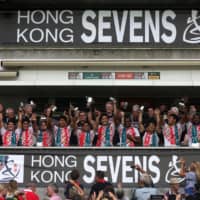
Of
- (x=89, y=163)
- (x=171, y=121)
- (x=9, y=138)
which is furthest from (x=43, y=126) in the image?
(x=171, y=121)

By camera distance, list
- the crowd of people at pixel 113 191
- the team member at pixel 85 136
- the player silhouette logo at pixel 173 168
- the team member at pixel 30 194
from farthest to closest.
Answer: the team member at pixel 85 136, the player silhouette logo at pixel 173 168, the team member at pixel 30 194, the crowd of people at pixel 113 191

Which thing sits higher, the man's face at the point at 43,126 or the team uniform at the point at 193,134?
the man's face at the point at 43,126

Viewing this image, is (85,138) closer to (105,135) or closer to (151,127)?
(105,135)

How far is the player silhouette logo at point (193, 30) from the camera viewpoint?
774 inches

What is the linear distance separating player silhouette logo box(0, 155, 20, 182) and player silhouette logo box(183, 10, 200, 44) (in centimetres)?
628

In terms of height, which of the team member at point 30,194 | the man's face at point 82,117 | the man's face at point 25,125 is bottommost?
the team member at point 30,194

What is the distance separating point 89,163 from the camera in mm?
16453

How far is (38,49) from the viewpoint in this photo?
1950 cm

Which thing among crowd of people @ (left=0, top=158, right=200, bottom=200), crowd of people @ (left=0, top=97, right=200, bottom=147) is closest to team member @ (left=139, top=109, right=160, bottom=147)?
crowd of people @ (left=0, top=97, right=200, bottom=147)

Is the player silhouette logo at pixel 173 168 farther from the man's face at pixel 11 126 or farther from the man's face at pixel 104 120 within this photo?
the man's face at pixel 11 126

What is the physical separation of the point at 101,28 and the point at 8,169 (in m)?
5.41

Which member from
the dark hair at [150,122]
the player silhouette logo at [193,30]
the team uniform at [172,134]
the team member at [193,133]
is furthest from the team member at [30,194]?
the player silhouette logo at [193,30]

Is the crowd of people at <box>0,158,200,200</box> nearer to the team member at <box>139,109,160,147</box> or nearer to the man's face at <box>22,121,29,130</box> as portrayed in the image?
the team member at <box>139,109,160,147</box>

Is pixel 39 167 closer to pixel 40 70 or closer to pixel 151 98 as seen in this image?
pixel 40 70
